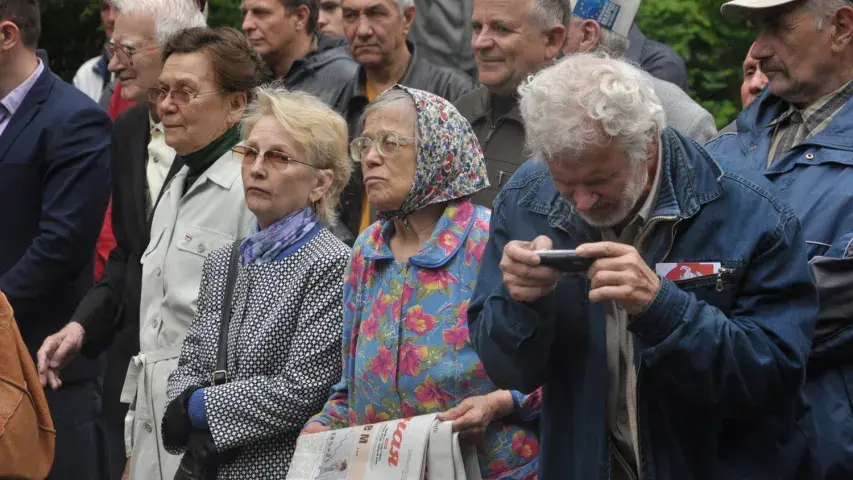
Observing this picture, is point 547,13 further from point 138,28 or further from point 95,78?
point 95,78

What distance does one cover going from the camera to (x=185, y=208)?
5750mm

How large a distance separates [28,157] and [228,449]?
9.17 ft

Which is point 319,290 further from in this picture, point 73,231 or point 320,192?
point 73,231

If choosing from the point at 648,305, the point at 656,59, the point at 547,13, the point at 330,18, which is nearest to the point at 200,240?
the point at 547,13

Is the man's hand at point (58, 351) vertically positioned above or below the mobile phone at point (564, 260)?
below

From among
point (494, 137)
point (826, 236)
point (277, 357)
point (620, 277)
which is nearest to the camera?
point (620, 277)

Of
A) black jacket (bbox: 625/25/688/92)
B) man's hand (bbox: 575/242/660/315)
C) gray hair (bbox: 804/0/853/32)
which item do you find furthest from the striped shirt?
black jacket (bbox: 625/25/688/92)

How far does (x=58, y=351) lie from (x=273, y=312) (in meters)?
1.57

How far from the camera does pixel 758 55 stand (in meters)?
4.91

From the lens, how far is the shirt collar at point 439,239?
4.55m

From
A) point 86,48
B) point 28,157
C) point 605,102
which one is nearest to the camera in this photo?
point 605,102

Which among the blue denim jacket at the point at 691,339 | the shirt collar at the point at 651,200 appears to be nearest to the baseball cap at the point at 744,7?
the blue denim jacket at the point at 691,339

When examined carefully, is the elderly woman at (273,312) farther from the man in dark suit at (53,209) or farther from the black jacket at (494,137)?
the man in dark suit at (53,209)

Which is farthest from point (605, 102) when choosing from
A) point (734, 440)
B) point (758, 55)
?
point (758, 55)
